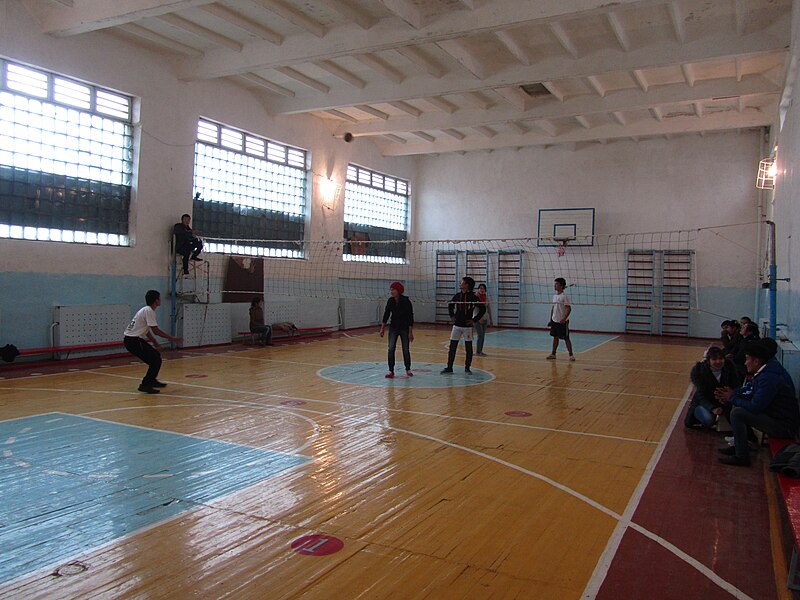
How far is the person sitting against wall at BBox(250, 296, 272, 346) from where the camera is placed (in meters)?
13.0

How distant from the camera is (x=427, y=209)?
68.0 feet

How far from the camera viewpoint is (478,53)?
11656 mm

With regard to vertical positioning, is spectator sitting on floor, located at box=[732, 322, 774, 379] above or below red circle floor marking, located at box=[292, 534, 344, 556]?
above

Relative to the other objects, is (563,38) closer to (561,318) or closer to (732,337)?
(561,318)

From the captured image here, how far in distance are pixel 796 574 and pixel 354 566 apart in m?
2.23

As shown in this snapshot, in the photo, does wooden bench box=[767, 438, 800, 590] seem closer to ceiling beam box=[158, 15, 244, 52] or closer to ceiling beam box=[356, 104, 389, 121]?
ceiling beam box=[158, 15, 244, 52]

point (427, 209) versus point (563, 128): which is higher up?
point (563, 128)

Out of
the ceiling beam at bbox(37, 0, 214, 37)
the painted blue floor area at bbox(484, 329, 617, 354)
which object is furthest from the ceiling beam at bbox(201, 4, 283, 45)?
the painted blue floor area at bbox(484, 329, 617, 354)

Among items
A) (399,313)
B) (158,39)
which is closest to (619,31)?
(399,313)

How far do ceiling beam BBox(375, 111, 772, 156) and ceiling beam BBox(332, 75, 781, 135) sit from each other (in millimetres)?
1082

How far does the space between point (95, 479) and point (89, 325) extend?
22.5ft

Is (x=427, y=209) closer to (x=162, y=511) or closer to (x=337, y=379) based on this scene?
(x=337, y=379)

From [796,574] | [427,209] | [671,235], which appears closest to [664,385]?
[796,574]

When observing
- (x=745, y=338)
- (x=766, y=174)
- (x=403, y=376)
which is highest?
(x=766, y=174)
